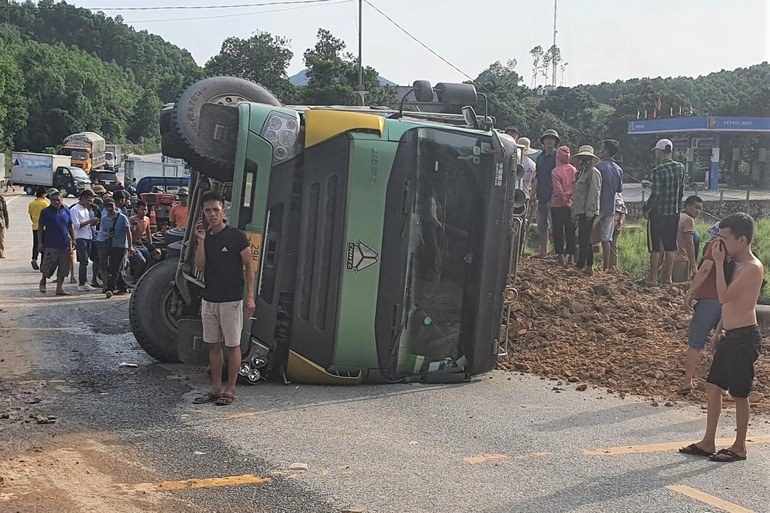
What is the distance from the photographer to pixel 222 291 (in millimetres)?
7254

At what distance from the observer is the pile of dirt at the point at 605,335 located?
27.2 feet

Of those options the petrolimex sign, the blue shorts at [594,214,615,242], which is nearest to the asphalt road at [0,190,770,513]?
the blue shorts at [594,214,615,242]

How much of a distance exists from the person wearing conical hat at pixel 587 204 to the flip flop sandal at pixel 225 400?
5.67 m

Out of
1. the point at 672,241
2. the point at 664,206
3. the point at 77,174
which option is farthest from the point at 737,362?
the point at 77,174

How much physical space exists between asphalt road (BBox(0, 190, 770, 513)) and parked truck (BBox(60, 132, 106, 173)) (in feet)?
177

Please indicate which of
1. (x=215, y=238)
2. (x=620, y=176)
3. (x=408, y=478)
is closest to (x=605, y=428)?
(x=408, y=478)

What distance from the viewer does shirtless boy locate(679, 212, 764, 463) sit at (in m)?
6.06

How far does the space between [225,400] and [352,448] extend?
4.92ft

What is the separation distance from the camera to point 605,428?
6777 mm

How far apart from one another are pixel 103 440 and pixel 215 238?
1.89 m

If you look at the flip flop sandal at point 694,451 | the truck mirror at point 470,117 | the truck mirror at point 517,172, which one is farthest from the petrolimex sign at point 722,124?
the flip flop sandal at point 694,451

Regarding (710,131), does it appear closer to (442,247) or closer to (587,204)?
(587,204)

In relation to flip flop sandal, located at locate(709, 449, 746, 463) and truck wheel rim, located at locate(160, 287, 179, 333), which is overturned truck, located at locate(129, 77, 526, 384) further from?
flip flop sandal, located at locate(709, 449, 746, 463)

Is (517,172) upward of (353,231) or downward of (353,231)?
upward
